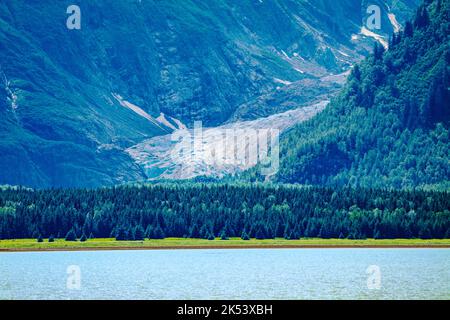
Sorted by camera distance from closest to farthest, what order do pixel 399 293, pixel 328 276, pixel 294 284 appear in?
pixel 399 293 → pixel 294 284 → pixel 328 276
